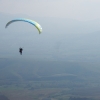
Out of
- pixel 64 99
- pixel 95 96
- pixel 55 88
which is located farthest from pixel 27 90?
pixel 95 96

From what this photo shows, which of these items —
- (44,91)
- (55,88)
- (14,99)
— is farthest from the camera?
(55,88)

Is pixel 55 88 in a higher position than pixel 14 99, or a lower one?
higher

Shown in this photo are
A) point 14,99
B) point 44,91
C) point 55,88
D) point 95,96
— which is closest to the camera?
point 14,99

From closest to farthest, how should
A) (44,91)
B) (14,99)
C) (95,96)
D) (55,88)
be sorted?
(14,99) → (95,96) → (44,91) → (55,88)

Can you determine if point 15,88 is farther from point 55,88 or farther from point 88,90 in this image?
point 88,90

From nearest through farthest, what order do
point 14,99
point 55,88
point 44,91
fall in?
1. point 14,99
2. point 44,91
3. point 55,88

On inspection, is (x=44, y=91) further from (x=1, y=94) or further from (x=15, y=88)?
(x=1, y=94)

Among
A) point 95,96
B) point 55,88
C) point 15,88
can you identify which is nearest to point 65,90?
point 55,88

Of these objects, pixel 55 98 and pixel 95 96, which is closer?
pixel 55 98

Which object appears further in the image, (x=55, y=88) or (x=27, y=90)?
(x=55, y=88)
